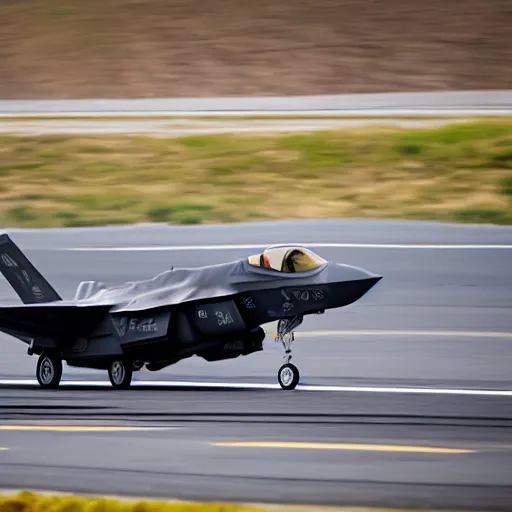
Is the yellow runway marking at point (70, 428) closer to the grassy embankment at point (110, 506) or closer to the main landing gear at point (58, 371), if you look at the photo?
the main landing gear at point (58, 371)

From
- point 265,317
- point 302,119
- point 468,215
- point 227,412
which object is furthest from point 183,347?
point 302,119

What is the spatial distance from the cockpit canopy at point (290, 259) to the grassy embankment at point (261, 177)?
10.5 metres

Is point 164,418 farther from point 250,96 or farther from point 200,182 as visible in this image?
point 250,96

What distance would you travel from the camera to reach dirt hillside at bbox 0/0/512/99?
36438mm

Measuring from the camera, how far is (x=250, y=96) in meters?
35.5

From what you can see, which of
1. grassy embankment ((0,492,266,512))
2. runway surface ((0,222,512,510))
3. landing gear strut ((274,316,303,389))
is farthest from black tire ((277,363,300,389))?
grassy embankment ((0,492,266,512))

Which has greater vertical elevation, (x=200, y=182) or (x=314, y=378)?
(x=200, y=182)

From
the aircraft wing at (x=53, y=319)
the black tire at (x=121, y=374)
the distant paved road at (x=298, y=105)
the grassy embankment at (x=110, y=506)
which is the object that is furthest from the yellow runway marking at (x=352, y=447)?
the distant paved road at (x=298, y=105)

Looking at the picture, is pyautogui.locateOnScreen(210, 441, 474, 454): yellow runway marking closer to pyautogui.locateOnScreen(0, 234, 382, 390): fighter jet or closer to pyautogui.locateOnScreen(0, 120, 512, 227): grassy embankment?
pyautogui.locateOnScreen(0, 234, 382, 390): fighter jet

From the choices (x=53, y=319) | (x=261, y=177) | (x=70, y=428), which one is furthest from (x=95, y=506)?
(x=261, y=177)

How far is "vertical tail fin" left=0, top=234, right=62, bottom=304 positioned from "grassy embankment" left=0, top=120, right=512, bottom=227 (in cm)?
828

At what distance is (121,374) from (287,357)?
2533mm

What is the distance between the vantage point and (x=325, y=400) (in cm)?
1395

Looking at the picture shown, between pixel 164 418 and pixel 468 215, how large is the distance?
13.3 meters
